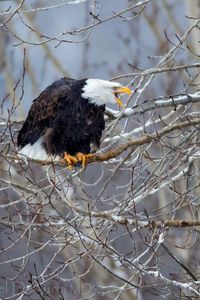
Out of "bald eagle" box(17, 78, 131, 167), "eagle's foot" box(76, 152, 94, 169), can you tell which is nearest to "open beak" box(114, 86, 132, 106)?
"bald eagle" box(17, 78, 131, 167)

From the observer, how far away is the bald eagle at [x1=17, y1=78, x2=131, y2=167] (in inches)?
259

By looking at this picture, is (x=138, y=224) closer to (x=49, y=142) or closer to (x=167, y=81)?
(x=49, y=142)

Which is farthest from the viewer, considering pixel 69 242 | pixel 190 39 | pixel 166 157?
pixel 190 39

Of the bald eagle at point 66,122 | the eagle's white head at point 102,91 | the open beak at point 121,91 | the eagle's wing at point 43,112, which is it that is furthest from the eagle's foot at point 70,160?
the open beak at point 121,91

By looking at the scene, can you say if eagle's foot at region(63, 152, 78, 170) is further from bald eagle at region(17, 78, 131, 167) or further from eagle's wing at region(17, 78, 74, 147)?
eagle's wing at region(17, 78, 74, 147)

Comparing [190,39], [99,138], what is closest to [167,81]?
[190,39]

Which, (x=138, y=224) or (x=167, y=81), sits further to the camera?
(x=167, y=81)

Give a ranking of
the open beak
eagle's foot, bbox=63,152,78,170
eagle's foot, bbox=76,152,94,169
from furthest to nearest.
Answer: eagle's foot, bbox=63,152,78,170
eagle's foot, bbox=76,152,94,169
the open beak

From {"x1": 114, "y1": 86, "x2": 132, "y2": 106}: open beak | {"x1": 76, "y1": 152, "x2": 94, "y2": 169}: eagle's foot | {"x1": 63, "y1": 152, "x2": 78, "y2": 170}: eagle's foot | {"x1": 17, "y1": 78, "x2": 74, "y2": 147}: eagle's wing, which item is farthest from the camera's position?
{"x1": 17, "y1": 78, "x2": 74, "y2": 147}: eagle's wing

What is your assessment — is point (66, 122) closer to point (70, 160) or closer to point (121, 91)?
point (70, 160)

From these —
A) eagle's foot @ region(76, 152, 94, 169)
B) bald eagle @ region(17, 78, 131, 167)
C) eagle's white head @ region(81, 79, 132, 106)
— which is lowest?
eagle's foot @ region(76, 152, 94, 169)

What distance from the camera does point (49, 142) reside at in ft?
22.1

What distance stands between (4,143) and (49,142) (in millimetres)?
1033

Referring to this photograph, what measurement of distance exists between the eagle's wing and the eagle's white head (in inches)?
7.4
